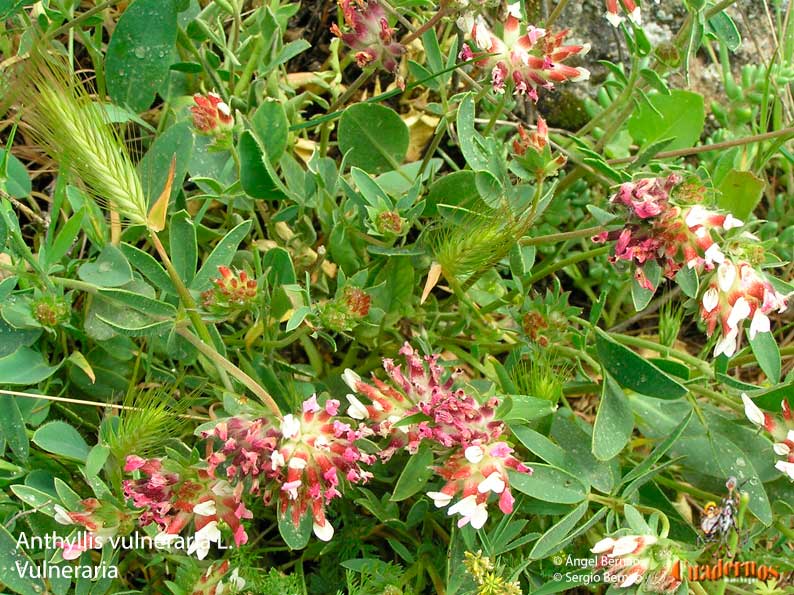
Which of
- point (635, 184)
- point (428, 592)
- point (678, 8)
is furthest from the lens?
point (678, 8)

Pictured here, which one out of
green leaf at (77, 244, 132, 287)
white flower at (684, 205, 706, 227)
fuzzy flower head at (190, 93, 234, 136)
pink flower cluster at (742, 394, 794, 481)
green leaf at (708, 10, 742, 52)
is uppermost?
green leaf at (708, 10, 742, 52)

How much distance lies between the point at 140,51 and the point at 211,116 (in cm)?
28

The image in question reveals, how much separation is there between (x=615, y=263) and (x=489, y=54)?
0.45 metres

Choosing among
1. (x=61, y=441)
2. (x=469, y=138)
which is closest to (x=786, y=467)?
(x=469, y=138)

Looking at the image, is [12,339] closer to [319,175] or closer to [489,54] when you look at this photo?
[319,175]

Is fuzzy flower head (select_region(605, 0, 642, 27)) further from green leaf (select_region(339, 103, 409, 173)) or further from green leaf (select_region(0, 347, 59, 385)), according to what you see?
green leaf (select_region(0, 347, 59, 385))

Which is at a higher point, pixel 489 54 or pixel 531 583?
pixel 489 54

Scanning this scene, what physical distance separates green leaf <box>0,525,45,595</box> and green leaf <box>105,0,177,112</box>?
34.6 inches

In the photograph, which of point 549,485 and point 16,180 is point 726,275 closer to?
point 549,485

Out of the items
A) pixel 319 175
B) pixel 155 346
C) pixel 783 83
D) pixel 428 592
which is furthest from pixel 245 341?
pixel 783 83

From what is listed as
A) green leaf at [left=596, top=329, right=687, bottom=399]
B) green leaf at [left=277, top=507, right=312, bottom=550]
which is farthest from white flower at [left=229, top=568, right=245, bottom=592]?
green leaf at [left=596, top=329, right=687, bottom=399]

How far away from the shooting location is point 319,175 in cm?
171

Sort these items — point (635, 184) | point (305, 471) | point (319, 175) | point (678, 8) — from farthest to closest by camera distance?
1. point (678, 8)
2. point (319, 175)
3. point (635, 184)
4. point (305, 471)

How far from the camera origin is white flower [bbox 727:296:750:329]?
144 centimetres
